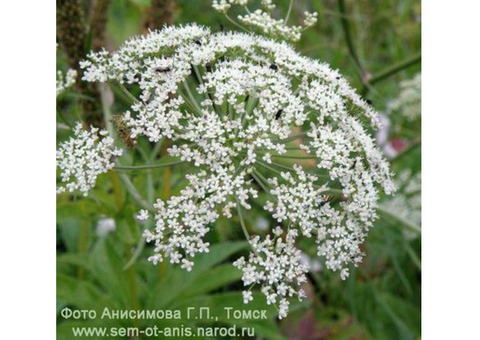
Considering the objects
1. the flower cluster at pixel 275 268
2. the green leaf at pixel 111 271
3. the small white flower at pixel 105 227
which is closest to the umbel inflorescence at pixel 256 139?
the flower cluster at pixel 275 268

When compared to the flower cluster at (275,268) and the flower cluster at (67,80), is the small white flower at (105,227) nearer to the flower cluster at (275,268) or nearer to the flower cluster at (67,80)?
the flower cluster at (67,80)

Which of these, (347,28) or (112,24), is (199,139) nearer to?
(347,28)

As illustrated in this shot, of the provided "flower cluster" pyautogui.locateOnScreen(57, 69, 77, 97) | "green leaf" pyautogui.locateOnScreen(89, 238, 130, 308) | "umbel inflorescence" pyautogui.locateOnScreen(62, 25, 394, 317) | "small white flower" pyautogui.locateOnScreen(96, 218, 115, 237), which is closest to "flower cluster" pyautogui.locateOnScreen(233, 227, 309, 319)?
"umbel inflorescence" pyautogui.locateOnScreen(62, 25, 394, 317)

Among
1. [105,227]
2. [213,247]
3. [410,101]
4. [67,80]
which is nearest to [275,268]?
[213,247]

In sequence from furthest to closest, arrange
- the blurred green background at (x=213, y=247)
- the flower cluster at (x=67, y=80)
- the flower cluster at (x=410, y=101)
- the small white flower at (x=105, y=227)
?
the flower cluster at (x=410, y=101) → the small white flower at (x=105, y=227) → the blurred green background at (x=213, y=247) → the flower cluster at (x=67, y=80)

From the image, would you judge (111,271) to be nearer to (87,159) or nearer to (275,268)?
(87,159)

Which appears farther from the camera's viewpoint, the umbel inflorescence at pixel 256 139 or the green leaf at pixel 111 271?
the green leaf at pixel 111 271

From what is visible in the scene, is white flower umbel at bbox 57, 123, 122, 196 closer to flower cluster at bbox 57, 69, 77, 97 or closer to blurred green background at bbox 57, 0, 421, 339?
blurred green background at bbox 57, 0, 421, 339
